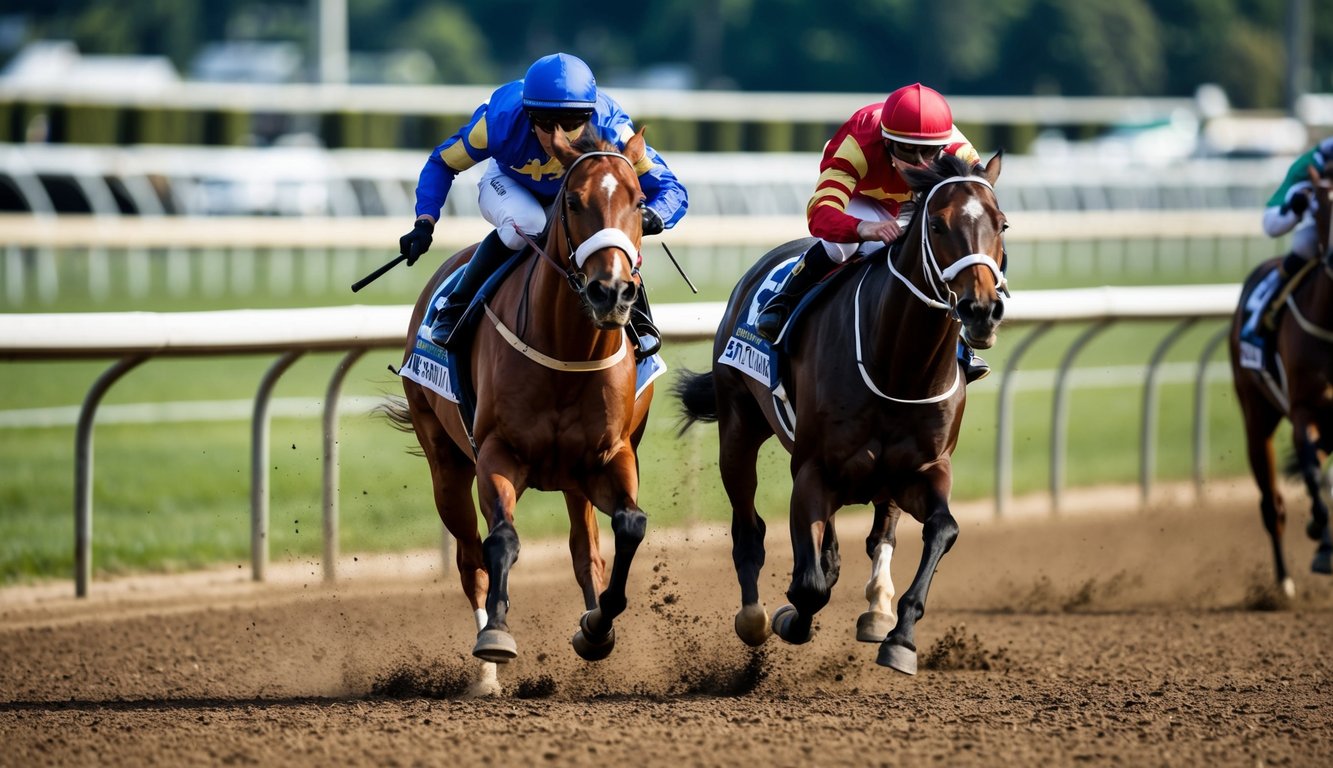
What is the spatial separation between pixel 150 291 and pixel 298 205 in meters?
5.16

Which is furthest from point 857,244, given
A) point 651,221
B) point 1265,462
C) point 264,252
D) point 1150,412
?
point 264,252

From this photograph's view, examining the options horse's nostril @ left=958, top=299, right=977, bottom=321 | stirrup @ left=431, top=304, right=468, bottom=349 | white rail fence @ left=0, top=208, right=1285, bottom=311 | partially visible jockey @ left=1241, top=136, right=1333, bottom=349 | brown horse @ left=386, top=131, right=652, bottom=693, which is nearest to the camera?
horse's nostril @ left=958, top=299, right=977, bottom=321

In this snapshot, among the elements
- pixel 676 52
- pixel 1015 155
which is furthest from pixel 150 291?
pixel 676 52

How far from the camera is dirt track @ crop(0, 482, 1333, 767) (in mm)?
4223

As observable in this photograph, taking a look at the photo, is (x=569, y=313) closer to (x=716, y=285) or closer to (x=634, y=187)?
(x=634, y=187)

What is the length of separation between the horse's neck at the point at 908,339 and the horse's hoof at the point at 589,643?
1.10m

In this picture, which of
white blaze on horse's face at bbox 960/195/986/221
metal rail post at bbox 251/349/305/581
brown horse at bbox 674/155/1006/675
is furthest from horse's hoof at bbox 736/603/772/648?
metal rail post at bbox 251/349/305/581

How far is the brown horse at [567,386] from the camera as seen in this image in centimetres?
480

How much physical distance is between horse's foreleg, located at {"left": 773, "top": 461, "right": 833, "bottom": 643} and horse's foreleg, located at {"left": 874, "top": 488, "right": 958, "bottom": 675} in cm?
25

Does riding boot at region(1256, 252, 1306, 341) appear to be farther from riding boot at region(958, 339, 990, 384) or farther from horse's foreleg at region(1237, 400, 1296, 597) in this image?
riding boot at region(958, 339, 990, 384)

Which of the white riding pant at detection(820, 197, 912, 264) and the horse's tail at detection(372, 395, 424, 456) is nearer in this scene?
the white riding pant at detection(820, 197, 912, 264)

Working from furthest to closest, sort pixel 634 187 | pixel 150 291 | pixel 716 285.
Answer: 1. pixel 716 285
2. pixel 150 291
3. pixel 634 187

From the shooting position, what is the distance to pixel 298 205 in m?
23.4

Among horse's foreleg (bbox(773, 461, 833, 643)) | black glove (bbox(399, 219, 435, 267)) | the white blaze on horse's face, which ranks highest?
the white blaze on horse's face
